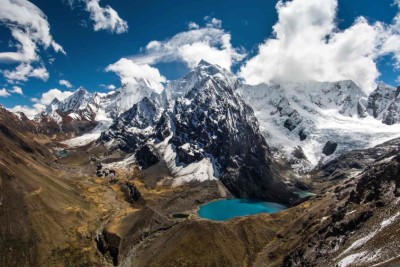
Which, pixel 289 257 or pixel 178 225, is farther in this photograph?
pixel 178 225

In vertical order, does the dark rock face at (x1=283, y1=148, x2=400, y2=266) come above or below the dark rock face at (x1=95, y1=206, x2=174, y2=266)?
below

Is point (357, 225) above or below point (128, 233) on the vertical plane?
below

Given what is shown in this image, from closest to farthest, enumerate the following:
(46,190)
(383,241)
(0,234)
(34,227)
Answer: (383,241) → (0,234) → (34,227) → (46,190)

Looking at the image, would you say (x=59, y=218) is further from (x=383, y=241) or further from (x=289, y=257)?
(x=383, y=241)

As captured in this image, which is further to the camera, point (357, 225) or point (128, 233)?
point (128, 233)

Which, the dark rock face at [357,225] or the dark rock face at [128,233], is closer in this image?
the dark rock face at [357,225]

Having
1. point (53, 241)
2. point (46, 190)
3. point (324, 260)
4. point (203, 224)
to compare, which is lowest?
point (324, 260)

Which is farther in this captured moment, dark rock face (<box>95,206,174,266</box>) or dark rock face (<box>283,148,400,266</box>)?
dark rock face (<box>95,206,174,266</box>)

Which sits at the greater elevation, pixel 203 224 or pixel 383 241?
pixel 203 224

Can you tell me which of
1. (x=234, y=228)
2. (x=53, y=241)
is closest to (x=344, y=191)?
(x=234, y=228)

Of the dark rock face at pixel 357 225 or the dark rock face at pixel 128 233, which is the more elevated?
the dark rock face at pixel 128 233

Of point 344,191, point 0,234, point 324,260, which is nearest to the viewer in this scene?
point 324,260
